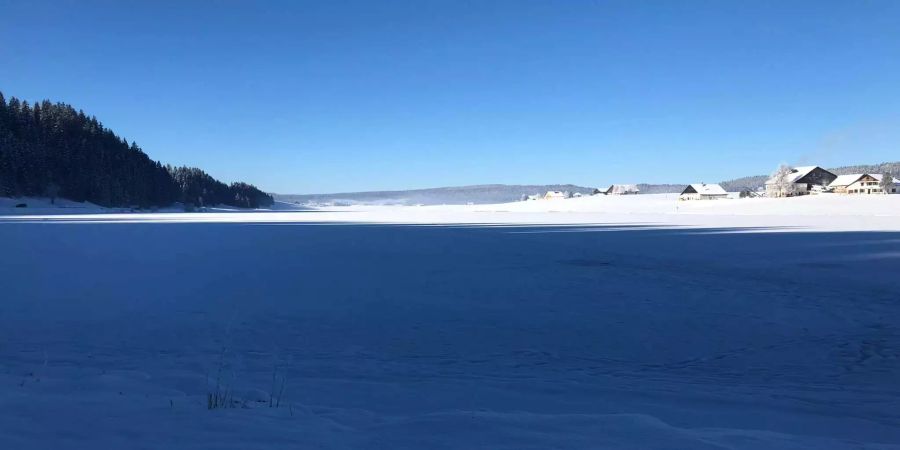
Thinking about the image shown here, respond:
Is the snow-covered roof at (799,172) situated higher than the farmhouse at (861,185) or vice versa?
the snow-covered roof at (799,172)

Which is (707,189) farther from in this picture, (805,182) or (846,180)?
(846,180)

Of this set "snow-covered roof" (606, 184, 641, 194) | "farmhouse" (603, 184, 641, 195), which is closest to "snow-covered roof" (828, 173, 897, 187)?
"farmhouse" (603, 184, 641, 195)

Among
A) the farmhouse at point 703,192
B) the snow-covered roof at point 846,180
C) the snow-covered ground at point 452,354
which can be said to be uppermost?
the snow-covered roof at point 846,180

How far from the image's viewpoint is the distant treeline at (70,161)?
64312 millimetres

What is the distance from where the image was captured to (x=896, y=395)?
200 inches

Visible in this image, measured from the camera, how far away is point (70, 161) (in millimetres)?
72938

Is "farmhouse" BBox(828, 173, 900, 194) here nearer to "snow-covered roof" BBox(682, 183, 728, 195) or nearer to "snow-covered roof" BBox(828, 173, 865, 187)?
"snow-covered roof" BBox(828, 173, 865, 187)

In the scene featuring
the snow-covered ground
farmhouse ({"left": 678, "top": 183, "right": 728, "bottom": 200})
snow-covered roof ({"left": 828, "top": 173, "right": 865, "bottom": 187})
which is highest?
snow-covered roof ({"left": 828, "top": 173, "right": 865, "bottom": 187})

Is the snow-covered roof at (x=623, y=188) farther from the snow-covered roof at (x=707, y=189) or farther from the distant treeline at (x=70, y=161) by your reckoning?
the distant treeline at (x=70, y=161)

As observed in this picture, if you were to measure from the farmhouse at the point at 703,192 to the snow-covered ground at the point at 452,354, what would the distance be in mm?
91591

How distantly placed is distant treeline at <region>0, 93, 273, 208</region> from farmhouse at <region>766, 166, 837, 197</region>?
10692cm

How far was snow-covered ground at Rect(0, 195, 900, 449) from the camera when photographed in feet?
11.9

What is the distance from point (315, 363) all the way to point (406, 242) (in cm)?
1555

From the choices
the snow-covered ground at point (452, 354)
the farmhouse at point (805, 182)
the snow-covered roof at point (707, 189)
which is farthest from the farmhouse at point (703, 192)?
the snow-covered ground at point (452, 354)
